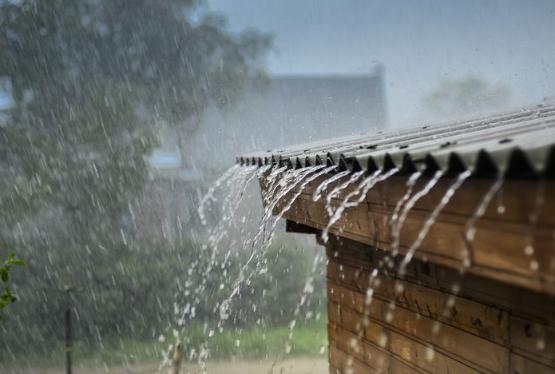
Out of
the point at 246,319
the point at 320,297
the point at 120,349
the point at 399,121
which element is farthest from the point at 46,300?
the point at 399,121

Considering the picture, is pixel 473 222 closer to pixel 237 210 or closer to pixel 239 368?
pixel 239 368

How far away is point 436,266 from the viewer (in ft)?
7.77

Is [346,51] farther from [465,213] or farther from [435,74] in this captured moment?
[465,213]

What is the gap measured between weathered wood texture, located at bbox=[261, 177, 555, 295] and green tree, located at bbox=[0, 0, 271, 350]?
16.4 meters

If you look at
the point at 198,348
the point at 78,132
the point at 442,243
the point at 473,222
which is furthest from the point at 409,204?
the point at 78,132

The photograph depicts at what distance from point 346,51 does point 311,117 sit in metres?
10.0

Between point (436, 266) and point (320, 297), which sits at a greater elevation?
point (436, 266)

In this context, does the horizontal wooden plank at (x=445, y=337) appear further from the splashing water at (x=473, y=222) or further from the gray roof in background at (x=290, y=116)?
the gray roof in background at (x=290, y=116)

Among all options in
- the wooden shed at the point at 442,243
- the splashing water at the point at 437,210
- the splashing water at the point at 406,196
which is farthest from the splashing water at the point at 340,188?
the splashing water at the point at 437,210

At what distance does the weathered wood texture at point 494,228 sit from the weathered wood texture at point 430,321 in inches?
14.4

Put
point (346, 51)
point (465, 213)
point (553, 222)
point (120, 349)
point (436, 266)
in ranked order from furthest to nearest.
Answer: point (346, 51)
point (120, 349)
point (436, 266)
point (465, 213)
point (553, 222)

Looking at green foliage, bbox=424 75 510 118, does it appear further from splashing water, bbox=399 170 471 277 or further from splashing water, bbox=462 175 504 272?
splashing water, bbox=462 175 504 272

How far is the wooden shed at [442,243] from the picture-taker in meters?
1.33

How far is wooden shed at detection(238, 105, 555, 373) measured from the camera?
1.33 m
